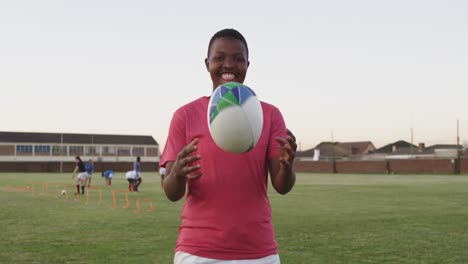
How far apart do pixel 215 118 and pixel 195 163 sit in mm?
275

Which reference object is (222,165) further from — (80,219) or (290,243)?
(80,219)

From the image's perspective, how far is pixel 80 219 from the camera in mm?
15383

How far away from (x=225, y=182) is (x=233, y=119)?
13.6 inches

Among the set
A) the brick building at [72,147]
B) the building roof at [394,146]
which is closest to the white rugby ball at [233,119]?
the brick building at [72,147]

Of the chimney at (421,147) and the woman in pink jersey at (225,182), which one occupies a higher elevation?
the chimney at (421,147)

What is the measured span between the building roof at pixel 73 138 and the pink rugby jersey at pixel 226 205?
11518 centimetres

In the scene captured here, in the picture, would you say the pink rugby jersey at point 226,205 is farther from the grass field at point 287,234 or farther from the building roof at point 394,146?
the building roof at point 394,146

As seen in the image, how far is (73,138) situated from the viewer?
122 meters

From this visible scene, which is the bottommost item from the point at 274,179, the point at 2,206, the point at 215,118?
the point at 2,206

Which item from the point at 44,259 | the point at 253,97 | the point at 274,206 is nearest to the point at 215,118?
the point at 253,97

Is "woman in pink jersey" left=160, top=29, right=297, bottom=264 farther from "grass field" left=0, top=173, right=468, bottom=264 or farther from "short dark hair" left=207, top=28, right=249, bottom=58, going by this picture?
"grass field" left=0, top=173, right=468, bottom=264

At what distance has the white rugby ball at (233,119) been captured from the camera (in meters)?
2.94

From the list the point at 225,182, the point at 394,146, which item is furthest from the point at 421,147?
the point at 225,182

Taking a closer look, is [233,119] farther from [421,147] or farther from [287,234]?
[421,147]
